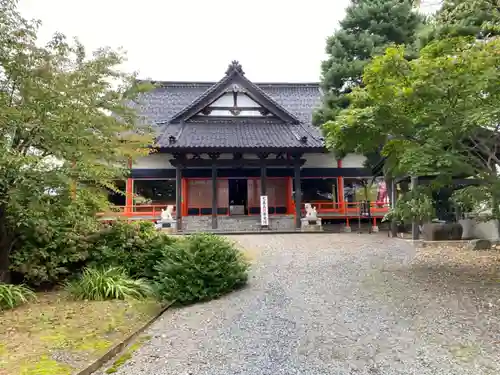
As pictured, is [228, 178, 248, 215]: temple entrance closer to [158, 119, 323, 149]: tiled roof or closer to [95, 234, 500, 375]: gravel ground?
[158, 119, 323, 149]: tiled roof

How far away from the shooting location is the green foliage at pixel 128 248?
664 cm

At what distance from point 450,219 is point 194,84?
1662 centimetres

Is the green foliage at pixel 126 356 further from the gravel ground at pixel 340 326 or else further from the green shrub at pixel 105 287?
the green shrub at pixel 105 287

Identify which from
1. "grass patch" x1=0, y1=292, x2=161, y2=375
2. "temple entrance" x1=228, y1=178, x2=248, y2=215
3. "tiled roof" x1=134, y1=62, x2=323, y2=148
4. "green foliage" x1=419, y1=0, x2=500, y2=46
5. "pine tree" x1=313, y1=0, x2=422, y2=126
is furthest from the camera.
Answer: "temple entrance" x1=228, y1=178, x2=248, y2=215

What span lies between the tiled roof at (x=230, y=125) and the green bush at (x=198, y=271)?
750cm

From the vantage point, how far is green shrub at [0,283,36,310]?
5.19 metres

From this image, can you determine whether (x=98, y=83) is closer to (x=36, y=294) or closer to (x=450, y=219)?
(x=36, y=294)

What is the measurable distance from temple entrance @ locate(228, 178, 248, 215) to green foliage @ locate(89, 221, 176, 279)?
11538 millimetres

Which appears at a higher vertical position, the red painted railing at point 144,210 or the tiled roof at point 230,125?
the tiled roof at point 230,125

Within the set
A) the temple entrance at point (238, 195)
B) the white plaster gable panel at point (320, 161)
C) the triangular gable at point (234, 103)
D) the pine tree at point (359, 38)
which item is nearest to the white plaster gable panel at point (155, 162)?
the triangular gable at point (234, 103)

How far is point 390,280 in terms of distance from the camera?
665 centimetres

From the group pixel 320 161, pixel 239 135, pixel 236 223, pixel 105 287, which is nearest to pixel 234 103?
pixel 239 135

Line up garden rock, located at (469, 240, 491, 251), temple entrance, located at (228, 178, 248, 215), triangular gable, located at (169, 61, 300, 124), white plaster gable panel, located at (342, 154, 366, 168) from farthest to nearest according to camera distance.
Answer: temple entrance, located at (228, 178, 248, 215)
white plaster gable panel, located at (342, 154, 366, 168)
triangular gable, located at (169, 61, 300, 124)
garden rock, located at (469, 240, 491, 251)

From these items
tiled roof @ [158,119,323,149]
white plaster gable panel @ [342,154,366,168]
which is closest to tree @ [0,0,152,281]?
tiled roof @ [158,119,323,149]
